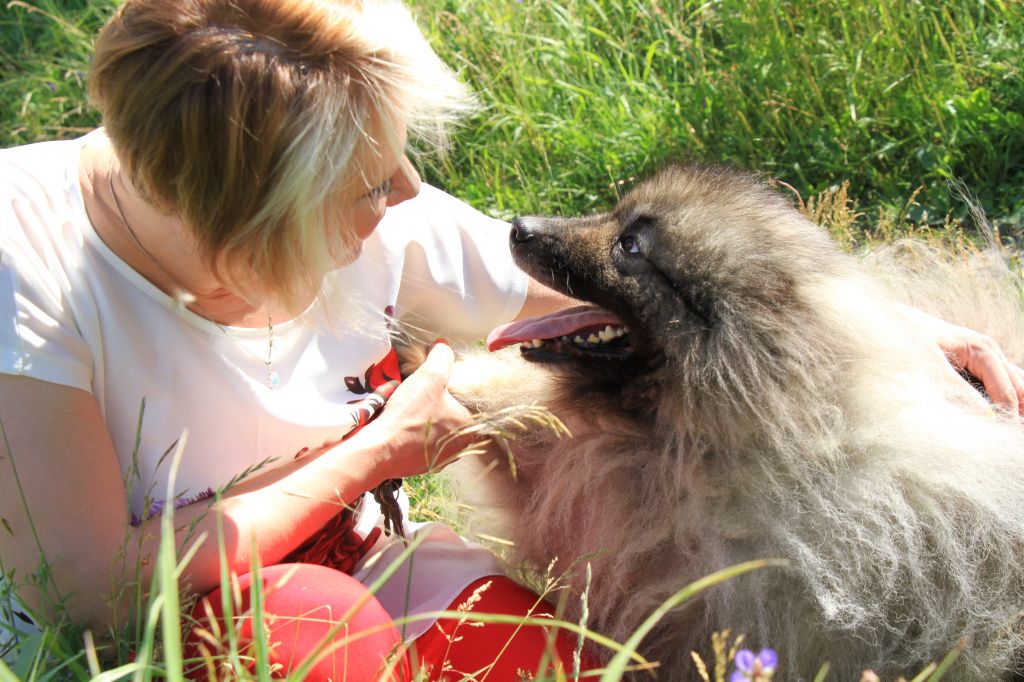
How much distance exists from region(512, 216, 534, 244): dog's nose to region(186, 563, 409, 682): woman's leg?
915 mm

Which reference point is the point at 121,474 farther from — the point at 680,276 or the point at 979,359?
the point at 979,359

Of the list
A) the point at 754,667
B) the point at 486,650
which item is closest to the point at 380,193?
the point at 486,650

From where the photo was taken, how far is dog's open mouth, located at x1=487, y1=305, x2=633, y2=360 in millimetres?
2348

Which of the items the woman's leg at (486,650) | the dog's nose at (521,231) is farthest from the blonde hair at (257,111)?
the woman's leg at (486,650)

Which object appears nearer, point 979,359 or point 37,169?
point 37,169

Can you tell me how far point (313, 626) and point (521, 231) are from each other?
1.04 meters

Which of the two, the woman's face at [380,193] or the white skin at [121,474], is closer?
the white skin at [121,474]

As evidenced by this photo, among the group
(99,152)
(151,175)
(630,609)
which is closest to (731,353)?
(630,609)

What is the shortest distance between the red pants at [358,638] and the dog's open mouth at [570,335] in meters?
0.58

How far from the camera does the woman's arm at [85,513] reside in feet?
6.09

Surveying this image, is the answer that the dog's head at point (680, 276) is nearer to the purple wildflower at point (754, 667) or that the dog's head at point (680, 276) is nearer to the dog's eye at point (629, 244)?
the dog's eye at point (629, 244)

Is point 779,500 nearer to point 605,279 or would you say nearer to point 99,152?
point 605,279

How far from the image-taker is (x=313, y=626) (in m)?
1.93

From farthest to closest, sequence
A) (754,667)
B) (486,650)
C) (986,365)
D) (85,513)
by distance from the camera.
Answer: (986,365) < (486,650) < (85,513) < (754,667)
